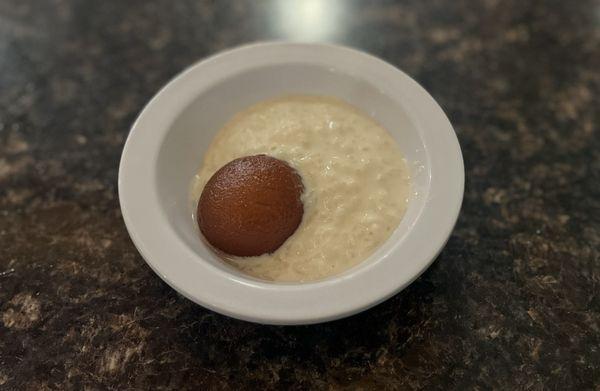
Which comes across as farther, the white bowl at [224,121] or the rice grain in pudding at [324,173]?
the rice grain in pudding at [324,173]

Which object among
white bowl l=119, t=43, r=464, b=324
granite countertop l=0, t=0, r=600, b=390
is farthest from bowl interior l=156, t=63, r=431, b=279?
granite countertop l=0, t=0, r=600, b=390

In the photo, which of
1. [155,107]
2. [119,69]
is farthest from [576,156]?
[119,69]

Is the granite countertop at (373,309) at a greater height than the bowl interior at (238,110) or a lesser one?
lesser

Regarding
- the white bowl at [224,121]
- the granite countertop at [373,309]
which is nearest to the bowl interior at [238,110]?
the white bowl at [224,121]

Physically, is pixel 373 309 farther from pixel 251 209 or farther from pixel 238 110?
pixel 238 110

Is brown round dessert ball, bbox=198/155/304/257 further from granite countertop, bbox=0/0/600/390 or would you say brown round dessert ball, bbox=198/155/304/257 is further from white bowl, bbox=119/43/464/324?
granite countertop, bbox=0/0/600/390

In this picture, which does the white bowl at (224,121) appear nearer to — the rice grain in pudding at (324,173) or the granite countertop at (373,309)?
the rice grain in pudding at (324,173)

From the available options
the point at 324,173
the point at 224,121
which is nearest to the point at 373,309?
the point at 324,173
